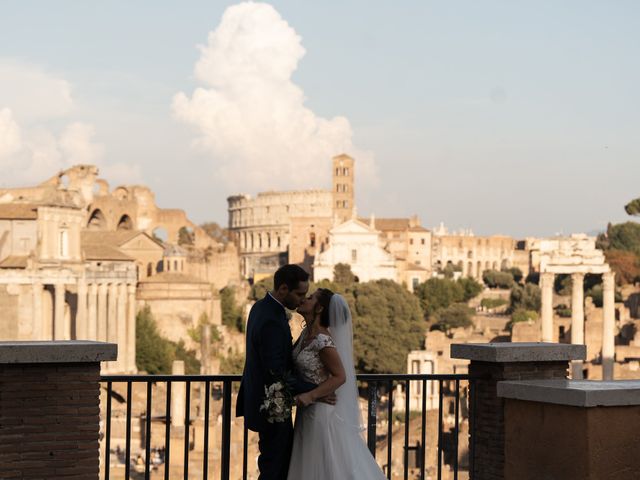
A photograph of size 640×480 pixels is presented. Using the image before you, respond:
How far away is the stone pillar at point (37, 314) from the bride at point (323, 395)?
156ft

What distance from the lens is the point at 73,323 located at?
198ft

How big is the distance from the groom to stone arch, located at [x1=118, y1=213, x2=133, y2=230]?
8993cm

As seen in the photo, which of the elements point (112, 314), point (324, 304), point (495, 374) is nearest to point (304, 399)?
point (324, 304)

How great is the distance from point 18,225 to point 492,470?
53043mm

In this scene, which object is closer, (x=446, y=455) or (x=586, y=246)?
(x=446, y=455)

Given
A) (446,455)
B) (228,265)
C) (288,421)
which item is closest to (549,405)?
(288,421)

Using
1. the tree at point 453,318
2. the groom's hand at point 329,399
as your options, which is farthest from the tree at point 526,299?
the groom's hand at point 329,399

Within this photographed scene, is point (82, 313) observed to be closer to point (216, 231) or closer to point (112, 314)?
point (112, 314)

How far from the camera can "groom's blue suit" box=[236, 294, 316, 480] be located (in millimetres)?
7223

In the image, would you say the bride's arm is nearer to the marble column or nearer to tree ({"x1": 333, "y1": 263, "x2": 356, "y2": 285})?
the marble column

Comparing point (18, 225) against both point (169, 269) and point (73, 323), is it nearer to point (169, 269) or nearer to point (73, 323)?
point (73, 323)

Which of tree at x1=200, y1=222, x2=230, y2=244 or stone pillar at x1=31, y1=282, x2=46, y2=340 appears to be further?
tree at x1=200, y1=222, x2=230, y2=244

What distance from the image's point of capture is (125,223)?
9738cm

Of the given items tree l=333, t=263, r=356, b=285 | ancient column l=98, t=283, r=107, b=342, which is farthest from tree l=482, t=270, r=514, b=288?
ancient column l=98, t=283, r=107, b=342
